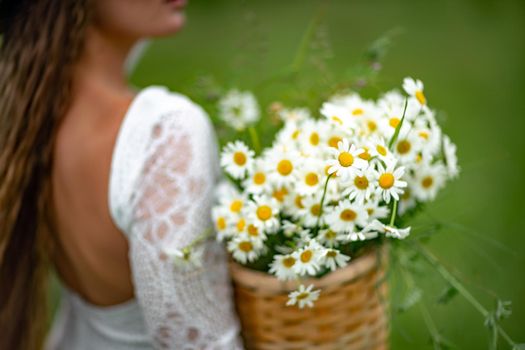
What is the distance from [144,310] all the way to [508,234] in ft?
7.38

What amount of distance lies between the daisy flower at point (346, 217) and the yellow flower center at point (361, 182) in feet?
0.12

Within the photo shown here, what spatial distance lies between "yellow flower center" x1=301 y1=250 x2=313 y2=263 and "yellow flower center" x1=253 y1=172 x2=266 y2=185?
6.4 inches

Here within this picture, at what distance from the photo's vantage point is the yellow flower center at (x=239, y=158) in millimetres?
1115

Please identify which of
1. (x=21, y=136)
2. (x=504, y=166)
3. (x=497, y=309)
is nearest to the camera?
(x=497, y=309)

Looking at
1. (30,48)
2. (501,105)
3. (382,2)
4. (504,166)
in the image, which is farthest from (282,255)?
(382,2)

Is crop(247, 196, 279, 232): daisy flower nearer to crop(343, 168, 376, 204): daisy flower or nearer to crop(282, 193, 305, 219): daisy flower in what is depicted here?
crop(282, 193, 305, 219): daisy flower

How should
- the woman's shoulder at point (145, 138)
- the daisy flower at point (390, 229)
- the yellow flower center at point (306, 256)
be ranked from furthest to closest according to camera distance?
1. the woman's shoulder at point (145, 138)
2. the yellow flower center at point (306, 256)
3. the daisy flower at point (390, 229)

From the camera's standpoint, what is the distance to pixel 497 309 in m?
1.00

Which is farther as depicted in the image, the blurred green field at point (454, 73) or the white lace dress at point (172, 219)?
the blurred green field at point (454, 73)

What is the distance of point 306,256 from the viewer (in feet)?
3.28

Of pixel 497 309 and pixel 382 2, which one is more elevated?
pixel 497 309

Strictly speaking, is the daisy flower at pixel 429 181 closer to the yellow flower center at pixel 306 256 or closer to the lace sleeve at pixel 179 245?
the yellow flower center at pixel 306 256

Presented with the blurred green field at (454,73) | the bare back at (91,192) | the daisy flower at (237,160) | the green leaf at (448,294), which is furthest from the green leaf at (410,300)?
the blurred green field at (454,73)

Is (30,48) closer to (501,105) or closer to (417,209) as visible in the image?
(417,209)
